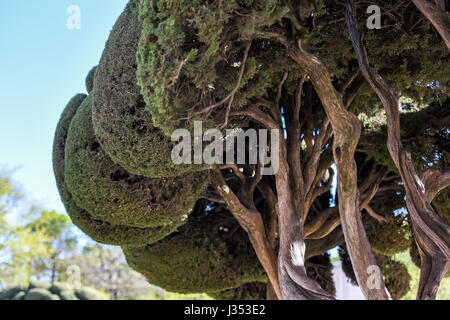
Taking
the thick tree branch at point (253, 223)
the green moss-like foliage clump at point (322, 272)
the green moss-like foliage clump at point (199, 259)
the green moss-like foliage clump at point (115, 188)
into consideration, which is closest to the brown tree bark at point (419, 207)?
the thick tree branch at point (253, 223)

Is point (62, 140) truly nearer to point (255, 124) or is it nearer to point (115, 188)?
point (115, 188)

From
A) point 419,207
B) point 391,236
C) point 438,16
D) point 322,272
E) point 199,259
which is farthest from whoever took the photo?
point 322,272

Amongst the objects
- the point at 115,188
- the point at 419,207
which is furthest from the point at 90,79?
the point at 419,207

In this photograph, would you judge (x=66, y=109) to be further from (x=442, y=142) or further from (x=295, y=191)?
(x=442, y=142)

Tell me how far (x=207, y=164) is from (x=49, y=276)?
23.3m

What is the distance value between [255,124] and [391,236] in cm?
458

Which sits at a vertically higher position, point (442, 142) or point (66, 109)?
point (66, 109)

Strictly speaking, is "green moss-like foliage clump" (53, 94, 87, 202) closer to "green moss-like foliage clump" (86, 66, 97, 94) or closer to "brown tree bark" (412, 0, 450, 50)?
"green moss-like foliage clump" (86, 66, 97, 94)

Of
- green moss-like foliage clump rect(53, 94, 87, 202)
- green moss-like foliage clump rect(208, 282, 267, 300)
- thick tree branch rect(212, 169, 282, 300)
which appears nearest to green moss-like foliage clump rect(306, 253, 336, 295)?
green moss-like foliage clump rect(208, 282, 267, 300)

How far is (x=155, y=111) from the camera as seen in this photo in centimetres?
593

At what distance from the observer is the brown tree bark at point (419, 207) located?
6441 mm

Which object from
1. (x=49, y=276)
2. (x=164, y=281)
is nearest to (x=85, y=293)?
(x=49, y=276)

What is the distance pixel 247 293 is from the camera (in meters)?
13.3
